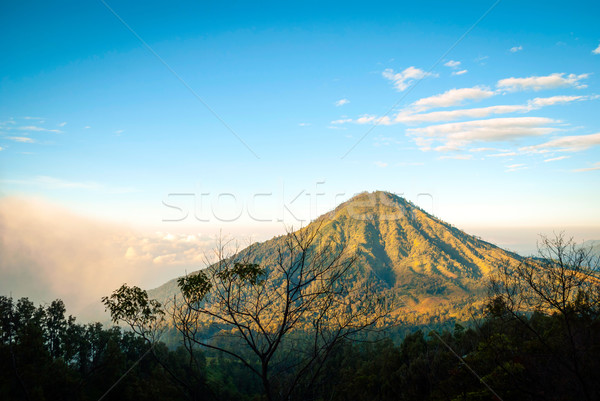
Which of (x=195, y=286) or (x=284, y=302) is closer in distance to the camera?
(x=284, y=302)

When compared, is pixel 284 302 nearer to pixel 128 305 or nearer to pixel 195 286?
pixel 195 286

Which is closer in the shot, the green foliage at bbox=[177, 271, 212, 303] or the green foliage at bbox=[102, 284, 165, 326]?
the green foliage at bbox=[177, 271, 212, 303]

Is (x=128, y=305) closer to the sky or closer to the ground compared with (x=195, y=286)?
closer to the ground

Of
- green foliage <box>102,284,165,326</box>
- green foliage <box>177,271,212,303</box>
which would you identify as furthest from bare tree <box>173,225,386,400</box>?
green foliage <box>102,284,165,326</box>

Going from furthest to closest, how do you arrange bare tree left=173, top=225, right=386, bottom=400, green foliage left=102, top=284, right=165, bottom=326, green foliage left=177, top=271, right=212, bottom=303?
green foliage left=102, top=284, right=165, bottom=326 → green foliage left=177, top=271, right=212, bottom=303 → bare tree left=173, top=225, right=386, bottom=400

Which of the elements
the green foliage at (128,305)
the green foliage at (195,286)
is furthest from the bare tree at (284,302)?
the green foliage at (128,305)

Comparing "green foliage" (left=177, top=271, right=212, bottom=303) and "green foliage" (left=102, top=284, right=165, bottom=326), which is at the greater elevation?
"green foliage" (left=177, top=271, right=212, bottom=303)

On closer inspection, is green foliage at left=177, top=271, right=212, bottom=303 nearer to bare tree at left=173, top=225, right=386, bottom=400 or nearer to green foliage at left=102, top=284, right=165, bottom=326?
bare tree at left=173, top=225, right=386, bottom=400

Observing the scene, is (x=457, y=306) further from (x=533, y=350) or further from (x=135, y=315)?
(x=135, y=315)

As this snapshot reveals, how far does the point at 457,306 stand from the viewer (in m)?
170

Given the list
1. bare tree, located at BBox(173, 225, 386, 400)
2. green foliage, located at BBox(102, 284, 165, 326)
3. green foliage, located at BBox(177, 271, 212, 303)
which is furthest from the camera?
green foliage, located at BBox(102, 284, 165, 326)

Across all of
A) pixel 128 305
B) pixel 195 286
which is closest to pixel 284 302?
pixel 195 286

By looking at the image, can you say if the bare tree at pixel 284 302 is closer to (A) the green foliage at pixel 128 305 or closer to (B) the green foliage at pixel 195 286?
(B) the green foliage at pixel 195 286

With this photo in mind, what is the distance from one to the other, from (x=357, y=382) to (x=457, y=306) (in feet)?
508
